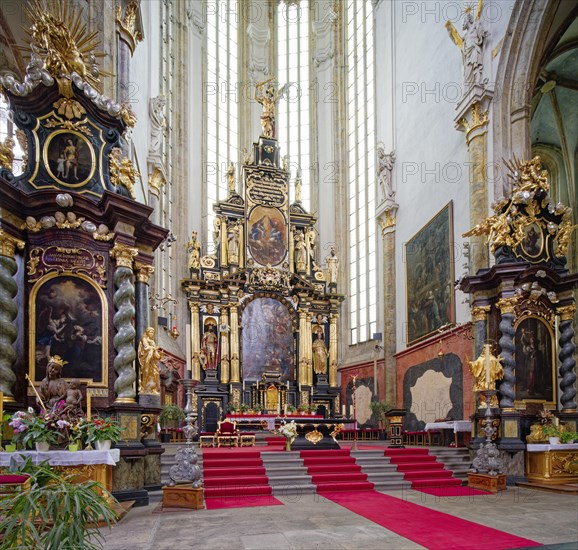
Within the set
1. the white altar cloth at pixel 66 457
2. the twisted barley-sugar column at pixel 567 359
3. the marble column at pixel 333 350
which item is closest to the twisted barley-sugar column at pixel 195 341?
the marble column at pixel 333 350

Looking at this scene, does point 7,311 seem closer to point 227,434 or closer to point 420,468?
point 420,468

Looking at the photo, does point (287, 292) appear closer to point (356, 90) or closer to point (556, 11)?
point (356, 90)

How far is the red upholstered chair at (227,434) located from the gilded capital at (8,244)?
351 inches

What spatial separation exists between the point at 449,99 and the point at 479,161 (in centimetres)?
389

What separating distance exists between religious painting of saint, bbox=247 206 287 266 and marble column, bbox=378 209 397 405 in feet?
13.3

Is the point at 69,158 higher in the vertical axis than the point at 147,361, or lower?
higher

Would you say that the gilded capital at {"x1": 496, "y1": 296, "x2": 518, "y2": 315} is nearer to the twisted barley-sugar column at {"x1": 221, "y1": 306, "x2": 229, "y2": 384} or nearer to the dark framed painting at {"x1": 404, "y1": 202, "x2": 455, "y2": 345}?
the dark framed painting at {"x1": 404, "y1": 202, "x2": 455, "y2": 345}

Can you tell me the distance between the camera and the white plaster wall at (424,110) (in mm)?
16828

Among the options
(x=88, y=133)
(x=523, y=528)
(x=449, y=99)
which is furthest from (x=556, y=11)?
(x=523, y=528)

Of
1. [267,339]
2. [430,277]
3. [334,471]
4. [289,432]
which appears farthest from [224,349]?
[334,471]

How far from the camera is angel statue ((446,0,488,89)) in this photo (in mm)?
15891

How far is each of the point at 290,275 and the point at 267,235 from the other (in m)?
1.89

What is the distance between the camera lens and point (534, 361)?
1298 cm

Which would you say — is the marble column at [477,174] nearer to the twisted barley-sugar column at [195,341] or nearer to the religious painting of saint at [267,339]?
the religious painting of saint at [267,339]
